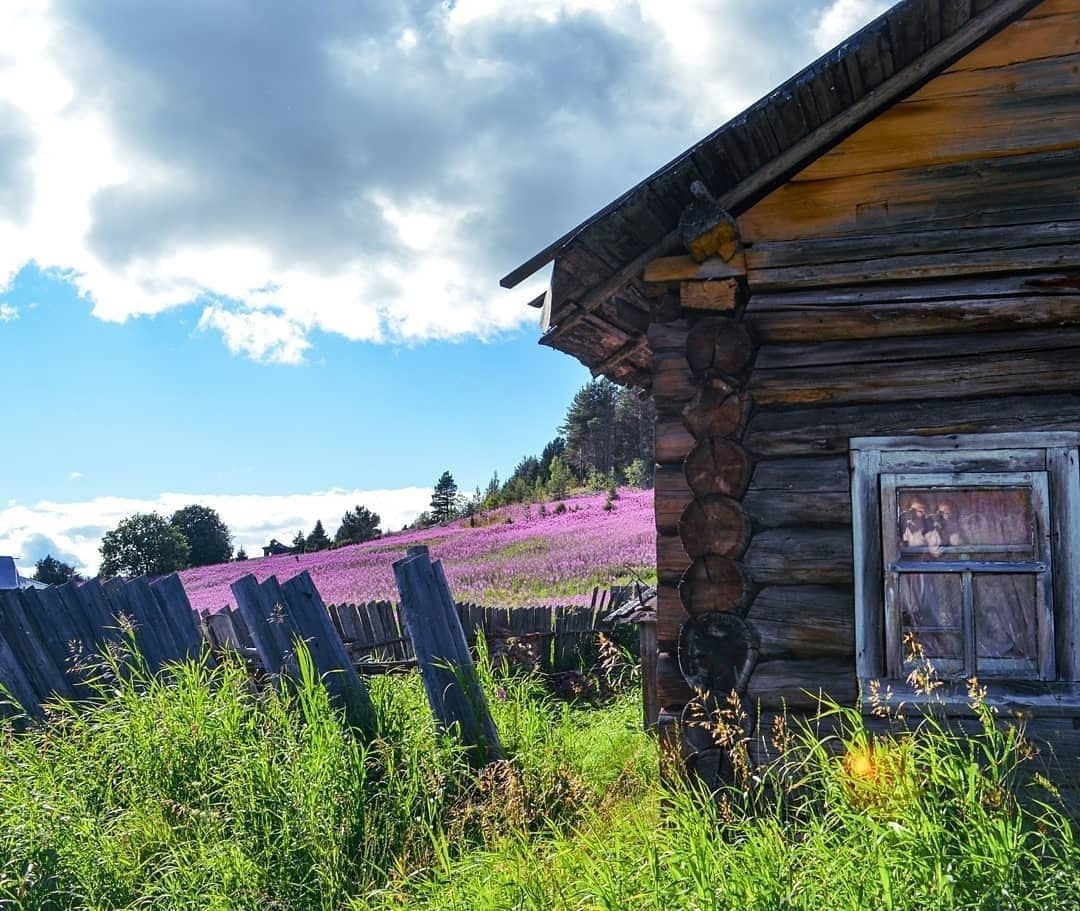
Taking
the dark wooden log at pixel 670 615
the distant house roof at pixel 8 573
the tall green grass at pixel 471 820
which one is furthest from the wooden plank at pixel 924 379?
the distant house roof at pixel 8 573

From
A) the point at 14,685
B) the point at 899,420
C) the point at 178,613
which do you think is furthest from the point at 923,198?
the point at 14,685

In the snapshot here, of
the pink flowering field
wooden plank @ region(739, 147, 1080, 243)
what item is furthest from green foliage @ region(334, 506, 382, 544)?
wooden plank @ region(739, 147, 1080, 243)

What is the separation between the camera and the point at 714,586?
505 centimetres

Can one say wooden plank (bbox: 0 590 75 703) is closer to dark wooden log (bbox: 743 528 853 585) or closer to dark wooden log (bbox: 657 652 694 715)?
dark wooden log (bbox: 657 652 694 715)

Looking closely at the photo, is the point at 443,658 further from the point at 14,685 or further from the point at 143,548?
the point at 143,548

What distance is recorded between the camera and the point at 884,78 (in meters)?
5.06

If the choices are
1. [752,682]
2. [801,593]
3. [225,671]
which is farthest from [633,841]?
[225,671]

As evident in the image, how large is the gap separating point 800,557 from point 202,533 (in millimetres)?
43101

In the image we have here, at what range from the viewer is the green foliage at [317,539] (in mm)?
40312

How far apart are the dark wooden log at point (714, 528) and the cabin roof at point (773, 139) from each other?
4.33ft

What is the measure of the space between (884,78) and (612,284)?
69.3 inches

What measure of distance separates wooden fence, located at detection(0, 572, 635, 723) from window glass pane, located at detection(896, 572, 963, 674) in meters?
3.08

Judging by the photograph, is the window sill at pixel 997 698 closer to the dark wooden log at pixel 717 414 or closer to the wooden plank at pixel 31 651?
the dark wooden log at pixel 717 414

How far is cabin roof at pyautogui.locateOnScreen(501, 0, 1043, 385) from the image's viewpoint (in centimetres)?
493
